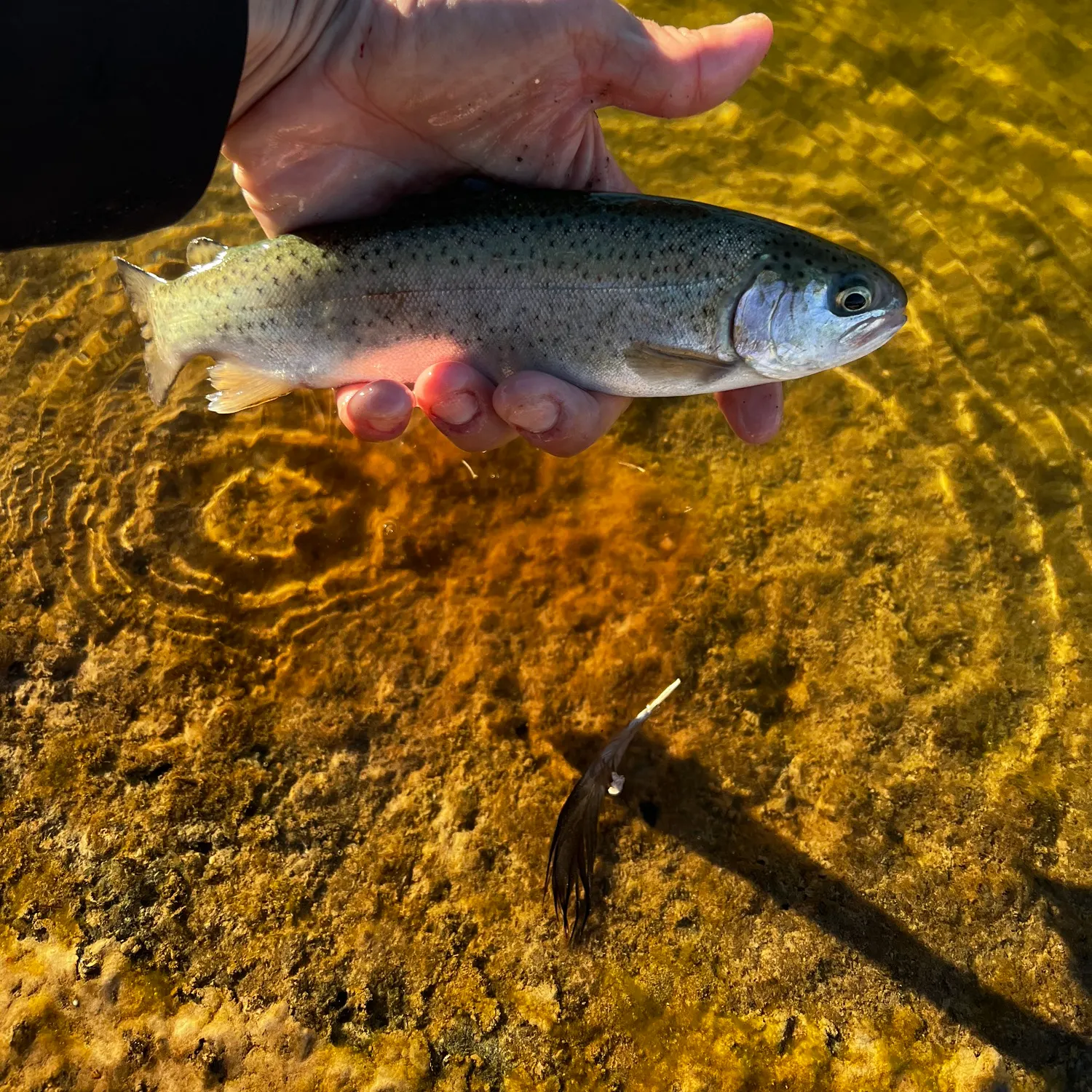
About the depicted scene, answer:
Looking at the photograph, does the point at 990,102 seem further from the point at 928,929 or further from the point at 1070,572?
the point at 928,929

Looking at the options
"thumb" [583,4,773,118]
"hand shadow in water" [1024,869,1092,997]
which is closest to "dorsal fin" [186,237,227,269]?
"thumb" [583,4,773,118]

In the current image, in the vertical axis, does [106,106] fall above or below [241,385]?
above

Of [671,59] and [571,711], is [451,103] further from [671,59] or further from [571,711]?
[571,711]

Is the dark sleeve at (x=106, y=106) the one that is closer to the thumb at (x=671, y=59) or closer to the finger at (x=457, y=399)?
the finger at (x=457, y=399)

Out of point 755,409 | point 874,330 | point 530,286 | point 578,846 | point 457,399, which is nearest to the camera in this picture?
point 874,330

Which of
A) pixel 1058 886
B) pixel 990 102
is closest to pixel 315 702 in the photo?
pixel 1058 886

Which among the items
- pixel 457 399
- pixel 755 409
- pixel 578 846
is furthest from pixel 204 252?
pixel 578 846
